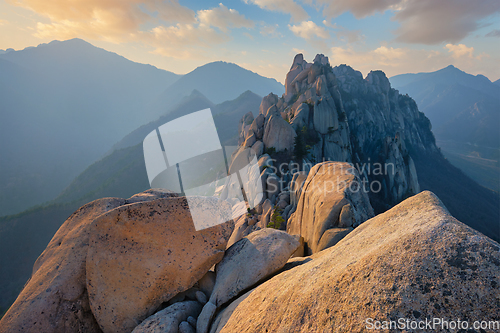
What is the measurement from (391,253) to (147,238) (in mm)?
5550

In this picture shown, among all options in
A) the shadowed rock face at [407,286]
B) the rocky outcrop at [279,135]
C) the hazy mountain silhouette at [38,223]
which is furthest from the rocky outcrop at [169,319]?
the hazy mountain silhouette at [38,223]

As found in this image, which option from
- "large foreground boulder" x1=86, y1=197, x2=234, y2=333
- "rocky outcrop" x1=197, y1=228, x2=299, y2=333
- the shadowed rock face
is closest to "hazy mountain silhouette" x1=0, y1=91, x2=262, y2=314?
"large foreground boulder" x1=86, y1=197, x2=234, y2=333

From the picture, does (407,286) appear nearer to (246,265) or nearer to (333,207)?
(246,265)

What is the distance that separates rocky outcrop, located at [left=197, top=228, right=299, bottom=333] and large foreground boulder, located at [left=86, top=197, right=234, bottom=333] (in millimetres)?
634

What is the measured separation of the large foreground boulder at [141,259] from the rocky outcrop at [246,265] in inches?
25.0

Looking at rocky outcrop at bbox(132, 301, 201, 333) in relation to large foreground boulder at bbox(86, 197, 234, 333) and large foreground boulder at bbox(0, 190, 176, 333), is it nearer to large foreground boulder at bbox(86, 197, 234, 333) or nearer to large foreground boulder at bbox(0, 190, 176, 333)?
large foreground boulder at bbox(86, 197, 234, 333)

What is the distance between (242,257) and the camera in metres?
6.75

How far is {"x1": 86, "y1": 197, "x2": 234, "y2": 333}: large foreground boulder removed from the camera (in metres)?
5.45

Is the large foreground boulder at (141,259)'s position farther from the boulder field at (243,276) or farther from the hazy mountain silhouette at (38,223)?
the hazy mountain silhouette at (38,223)

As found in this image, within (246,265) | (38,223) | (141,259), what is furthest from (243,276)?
(38,223)

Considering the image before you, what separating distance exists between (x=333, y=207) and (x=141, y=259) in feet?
24.7

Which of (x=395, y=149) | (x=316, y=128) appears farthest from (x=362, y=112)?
(x=316, y=128)

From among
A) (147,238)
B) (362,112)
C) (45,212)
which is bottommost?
(45,212)

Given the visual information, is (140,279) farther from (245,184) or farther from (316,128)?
(316,128)
